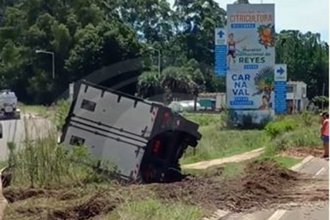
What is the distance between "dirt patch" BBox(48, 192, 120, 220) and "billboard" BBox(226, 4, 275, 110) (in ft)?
102

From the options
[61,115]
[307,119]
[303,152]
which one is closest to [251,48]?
[307,119]

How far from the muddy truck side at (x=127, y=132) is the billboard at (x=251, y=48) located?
24.1 m

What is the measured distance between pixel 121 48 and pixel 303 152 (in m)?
47.9

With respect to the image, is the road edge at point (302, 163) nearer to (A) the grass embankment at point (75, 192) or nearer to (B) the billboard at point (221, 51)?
(A) the grass embankment at point (75, 192)

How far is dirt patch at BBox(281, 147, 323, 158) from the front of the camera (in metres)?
28.1

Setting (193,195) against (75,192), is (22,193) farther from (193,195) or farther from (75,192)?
(193,195)

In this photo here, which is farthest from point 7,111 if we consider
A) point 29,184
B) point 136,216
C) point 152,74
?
point 136,216

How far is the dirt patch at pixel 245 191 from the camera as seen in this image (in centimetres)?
1532

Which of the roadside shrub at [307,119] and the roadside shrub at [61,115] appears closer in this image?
the roadside shrub at [61,115]

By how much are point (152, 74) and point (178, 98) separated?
10.9 metres

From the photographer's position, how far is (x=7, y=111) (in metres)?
59.6

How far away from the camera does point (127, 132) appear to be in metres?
21.4

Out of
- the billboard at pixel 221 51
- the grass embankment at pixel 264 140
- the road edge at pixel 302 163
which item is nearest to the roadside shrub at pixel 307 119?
the grass embankment at pixel 264 140

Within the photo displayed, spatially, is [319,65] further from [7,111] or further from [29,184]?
[29,184]
